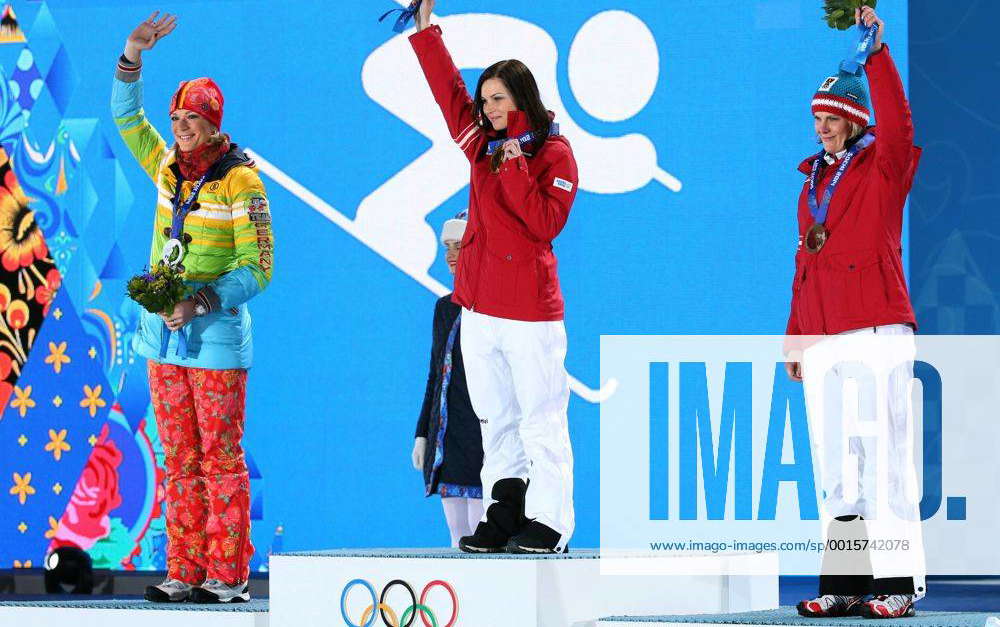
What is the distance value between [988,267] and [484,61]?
2422 mm

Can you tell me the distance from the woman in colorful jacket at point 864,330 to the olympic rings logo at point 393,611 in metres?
0.94

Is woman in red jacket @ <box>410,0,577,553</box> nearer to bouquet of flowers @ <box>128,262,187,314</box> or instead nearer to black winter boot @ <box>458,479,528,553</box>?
black winter boot @ <box>458,479,528,553</box>

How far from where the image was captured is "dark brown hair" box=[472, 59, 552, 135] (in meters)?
4.14

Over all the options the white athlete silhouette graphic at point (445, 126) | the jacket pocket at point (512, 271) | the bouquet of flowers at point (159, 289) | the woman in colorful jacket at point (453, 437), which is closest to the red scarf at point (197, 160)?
the bouquet of flowers at point (159, 289)

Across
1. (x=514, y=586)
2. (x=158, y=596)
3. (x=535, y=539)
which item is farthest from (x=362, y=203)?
(x=514, y=586)

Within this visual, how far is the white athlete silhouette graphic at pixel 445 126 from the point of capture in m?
6.62

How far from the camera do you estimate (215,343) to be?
172 inches

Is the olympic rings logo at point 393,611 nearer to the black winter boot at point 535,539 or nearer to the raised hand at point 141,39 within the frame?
the black winter boot at point 535,539

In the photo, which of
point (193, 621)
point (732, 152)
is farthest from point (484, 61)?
point (193, 621)

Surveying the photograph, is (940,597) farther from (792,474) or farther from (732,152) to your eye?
(732,152)

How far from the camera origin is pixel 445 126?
6.76m

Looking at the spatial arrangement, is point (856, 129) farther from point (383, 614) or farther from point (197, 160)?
point (197, 160)

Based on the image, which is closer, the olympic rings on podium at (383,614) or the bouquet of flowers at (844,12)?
the bouquet of flowers at (844,12)

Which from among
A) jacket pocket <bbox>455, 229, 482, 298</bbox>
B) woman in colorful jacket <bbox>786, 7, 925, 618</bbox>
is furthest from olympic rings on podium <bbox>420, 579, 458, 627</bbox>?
woman in colorful jacket <bbox>786, 7, 925, 618</bbox>
